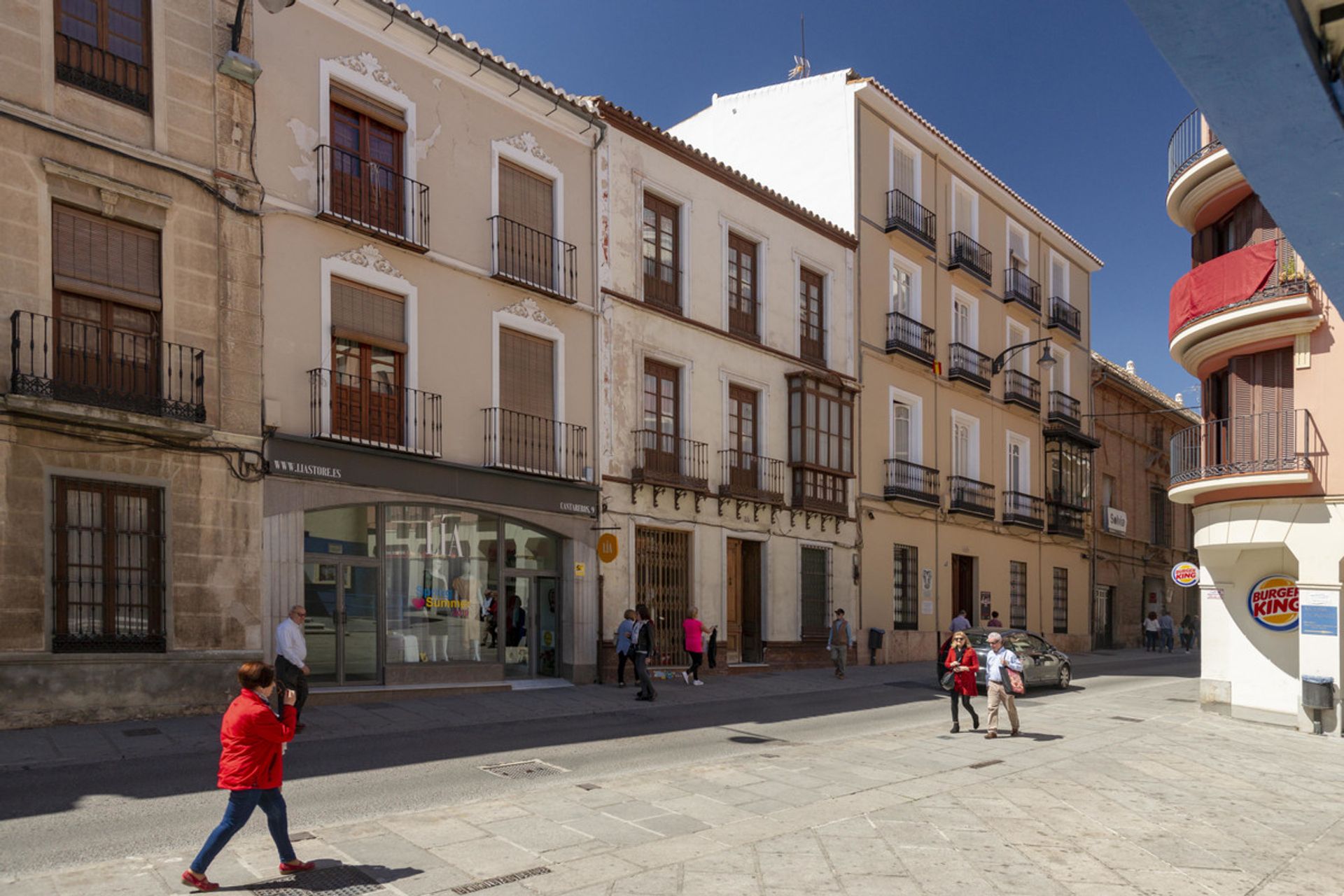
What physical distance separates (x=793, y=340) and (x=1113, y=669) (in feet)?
42.9

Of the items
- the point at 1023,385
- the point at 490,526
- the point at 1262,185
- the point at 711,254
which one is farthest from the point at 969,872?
the point at 1023,385

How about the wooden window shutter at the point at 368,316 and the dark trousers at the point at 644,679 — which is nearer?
the wooden window shutter at the point at 368,316

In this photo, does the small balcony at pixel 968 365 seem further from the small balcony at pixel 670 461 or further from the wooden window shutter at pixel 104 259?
the wooden window shutter at pixel 104 259

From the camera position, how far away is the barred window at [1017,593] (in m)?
35.2

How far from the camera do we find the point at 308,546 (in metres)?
16.5

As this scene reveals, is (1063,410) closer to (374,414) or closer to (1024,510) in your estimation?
(1024,510)

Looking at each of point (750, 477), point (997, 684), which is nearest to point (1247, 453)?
point (997, 684)

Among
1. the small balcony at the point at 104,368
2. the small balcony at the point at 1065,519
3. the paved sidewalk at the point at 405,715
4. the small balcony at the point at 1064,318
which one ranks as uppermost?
the small balcony at the point at 1064,318

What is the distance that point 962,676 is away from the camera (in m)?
15.8

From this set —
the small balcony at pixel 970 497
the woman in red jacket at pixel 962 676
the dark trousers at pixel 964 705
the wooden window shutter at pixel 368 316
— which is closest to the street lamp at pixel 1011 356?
the small balcony at pixel 970 497

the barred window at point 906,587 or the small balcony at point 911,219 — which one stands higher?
the small balcony at point 911,219

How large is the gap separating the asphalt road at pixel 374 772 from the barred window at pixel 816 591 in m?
8.07

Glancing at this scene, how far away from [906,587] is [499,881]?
78.0 ft

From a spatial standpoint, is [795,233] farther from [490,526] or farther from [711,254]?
[490,526]
